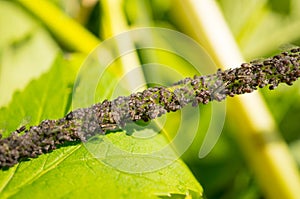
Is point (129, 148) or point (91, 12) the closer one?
point (129, 148)

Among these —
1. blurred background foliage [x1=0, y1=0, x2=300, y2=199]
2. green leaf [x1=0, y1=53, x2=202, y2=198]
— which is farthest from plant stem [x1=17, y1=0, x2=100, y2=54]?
green leaf [x1=0, y1=53, x2=202, y2=198]

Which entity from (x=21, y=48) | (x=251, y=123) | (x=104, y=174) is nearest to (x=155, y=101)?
(x=104, y=174)

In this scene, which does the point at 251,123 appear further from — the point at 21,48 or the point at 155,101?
the point at 21,48

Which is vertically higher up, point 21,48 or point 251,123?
point 21,48

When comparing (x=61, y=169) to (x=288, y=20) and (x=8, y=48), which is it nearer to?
(x=8, y=48)

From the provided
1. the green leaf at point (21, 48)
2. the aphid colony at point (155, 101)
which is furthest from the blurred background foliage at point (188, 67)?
the aphid colony at point (155, 101)

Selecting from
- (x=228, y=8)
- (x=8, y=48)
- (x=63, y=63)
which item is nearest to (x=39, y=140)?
(x=63, y=63)
